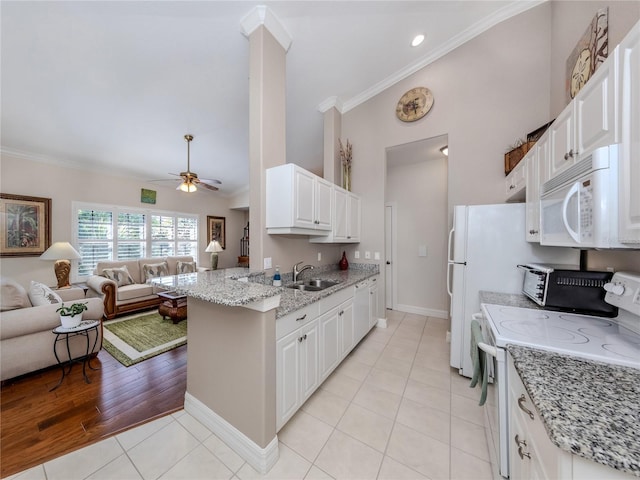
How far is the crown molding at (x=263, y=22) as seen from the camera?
2018mm

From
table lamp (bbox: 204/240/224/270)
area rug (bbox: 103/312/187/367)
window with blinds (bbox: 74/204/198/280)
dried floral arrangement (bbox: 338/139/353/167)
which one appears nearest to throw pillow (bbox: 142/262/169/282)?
window with blinds (bbox: 74/204/198/280)

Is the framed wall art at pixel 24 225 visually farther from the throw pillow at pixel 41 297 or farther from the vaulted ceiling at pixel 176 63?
the throw pillow at pixel 41 297

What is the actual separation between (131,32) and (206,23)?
690 mm

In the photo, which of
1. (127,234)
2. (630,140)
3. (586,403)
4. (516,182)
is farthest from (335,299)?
(127,234)

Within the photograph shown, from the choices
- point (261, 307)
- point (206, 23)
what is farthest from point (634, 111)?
point (206, 23)

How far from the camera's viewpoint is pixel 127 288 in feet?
13.3

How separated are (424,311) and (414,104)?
11.0 ft

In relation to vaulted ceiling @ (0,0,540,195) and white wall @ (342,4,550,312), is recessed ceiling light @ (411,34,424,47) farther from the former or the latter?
white wall @ (342,4,550,312)

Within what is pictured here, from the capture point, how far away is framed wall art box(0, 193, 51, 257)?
11.1 feet

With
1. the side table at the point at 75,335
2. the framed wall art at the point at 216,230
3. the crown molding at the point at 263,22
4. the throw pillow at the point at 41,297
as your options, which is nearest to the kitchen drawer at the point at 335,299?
the side table at the point at 75,335

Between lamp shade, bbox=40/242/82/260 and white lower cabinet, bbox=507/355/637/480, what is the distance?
5.46 meters

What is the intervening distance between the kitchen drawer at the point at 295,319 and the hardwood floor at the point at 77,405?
1243 millimetres

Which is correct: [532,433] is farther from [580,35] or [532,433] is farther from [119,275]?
[119,275]

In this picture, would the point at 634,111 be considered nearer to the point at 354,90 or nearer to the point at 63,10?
the point at 354,90
